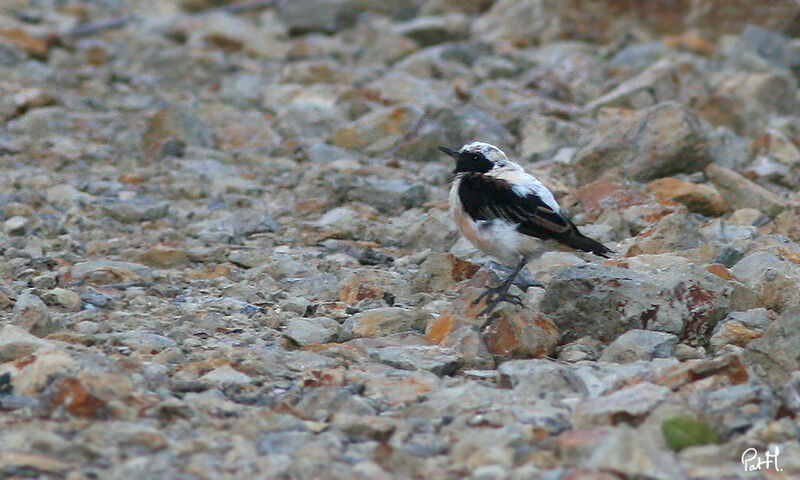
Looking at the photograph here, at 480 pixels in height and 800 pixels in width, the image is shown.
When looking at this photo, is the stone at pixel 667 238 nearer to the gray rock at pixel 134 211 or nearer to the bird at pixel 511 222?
the bird at pixel 511 222

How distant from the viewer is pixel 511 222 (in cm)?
604

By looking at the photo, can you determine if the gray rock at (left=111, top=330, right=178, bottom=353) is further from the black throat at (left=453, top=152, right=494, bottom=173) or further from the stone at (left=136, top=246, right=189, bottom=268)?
the black throat at (left=453, top=152, right=494, bottom=173)

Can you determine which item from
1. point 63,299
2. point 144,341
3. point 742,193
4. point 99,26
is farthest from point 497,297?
point 99,26

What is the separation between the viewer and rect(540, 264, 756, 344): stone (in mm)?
5648

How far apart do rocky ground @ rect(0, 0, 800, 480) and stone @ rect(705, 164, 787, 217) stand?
0.02 meters

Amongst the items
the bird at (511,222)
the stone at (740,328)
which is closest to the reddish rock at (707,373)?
the stone at (740,328)

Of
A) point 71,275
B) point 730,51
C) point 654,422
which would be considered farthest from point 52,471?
point 730,51

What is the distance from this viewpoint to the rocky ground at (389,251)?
4.23 m

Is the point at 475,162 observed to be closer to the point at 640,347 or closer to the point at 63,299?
the point at 640,347

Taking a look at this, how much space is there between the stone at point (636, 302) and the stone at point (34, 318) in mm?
2310

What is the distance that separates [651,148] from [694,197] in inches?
25.8

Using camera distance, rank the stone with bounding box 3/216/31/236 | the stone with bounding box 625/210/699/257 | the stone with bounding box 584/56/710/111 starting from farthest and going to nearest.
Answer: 1. the stone with bounding box 584/56/710/111
2. the stone with bounding box 3/216/31/236
3. the stone with bounding box 625/210/699/257

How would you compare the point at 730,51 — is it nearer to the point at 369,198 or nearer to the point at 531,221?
the point at 369,198

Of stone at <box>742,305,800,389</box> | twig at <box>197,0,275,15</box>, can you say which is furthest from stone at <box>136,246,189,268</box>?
twig at <box>197,0,275,15</box>
